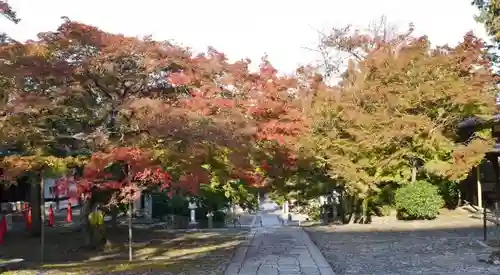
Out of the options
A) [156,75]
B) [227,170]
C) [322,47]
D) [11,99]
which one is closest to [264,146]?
[227,170]

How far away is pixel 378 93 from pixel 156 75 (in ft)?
32.7

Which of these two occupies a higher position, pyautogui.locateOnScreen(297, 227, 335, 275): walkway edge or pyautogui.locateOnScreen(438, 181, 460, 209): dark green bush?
pyautogui.locateOnScreen(438, 181, 460, 209): dark green bush

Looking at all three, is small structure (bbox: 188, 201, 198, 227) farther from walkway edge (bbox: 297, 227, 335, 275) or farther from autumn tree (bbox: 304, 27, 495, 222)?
walkway edge (bbox: 297, 227, 335, 275)

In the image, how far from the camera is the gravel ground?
33.2 ft

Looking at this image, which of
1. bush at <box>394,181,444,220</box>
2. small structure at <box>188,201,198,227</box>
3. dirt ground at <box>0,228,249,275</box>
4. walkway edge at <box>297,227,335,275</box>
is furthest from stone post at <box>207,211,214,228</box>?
walkway edge at <box>297,227,335,275</box>

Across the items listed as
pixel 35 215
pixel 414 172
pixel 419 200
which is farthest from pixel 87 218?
pixel 414 172

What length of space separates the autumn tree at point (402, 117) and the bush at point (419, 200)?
667 millimetres

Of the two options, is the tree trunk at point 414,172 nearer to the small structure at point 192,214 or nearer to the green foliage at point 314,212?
the green foliage at point 314,212

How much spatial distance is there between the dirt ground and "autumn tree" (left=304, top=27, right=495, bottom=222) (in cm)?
579

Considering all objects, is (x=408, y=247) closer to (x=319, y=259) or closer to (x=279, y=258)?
(x=319, y=259)

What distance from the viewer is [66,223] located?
23906mm

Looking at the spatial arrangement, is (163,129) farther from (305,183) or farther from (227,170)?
(305,183)

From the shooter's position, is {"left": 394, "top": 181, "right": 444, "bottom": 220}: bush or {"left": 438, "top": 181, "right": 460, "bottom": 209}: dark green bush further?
{"left": 438, "top": 181, "right": 460, "bottom": 209}: dark green bush

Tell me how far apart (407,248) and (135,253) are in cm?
692
